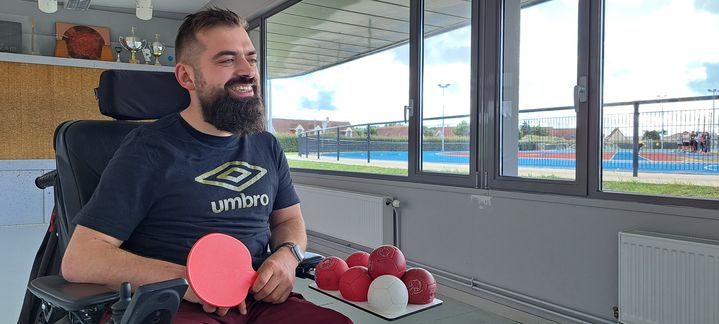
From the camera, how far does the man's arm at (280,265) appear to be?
1297 millimetres

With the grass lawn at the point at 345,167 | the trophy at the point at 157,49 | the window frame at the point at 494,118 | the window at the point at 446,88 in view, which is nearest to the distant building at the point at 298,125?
the grass lawn at the point at 345,167

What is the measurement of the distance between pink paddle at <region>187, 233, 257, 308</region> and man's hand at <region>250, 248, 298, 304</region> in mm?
44

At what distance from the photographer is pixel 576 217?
8.27 feet

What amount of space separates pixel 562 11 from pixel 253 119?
75.2 inches

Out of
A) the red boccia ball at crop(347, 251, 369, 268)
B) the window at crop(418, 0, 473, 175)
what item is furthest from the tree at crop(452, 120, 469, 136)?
the red boccia ball at crop(347, 251, 369, 268)

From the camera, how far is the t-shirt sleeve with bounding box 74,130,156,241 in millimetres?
1210

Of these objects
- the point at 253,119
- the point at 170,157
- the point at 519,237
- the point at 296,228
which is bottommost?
the point at 519,237

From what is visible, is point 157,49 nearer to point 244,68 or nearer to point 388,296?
point 244,68

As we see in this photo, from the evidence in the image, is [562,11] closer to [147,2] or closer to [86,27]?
[147,2]

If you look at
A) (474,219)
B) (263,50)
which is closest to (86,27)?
(263,50)

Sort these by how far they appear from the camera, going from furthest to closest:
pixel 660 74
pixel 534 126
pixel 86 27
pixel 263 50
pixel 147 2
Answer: pixel 86 27
pixel 263 50
pixel 147 2
pixel 534 126
pixel 660 74

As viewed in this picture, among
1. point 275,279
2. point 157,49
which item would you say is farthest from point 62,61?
point 275,279

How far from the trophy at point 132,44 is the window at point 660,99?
5350 mm

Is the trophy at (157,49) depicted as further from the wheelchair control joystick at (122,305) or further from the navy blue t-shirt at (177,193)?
the wheelchair control joystick at (122,305)
